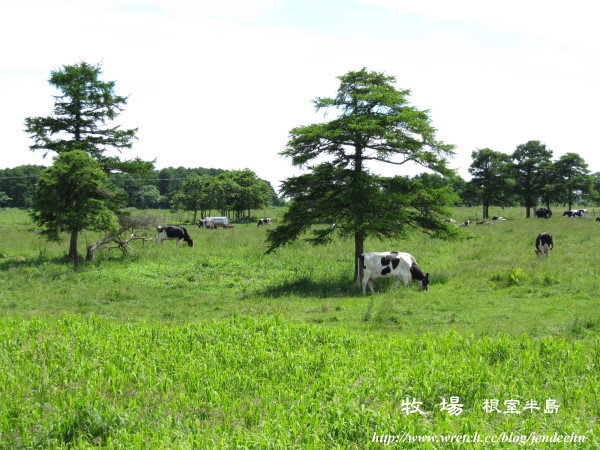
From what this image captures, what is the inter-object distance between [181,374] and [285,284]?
11.0 meters

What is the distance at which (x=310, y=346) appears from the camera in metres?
9.56

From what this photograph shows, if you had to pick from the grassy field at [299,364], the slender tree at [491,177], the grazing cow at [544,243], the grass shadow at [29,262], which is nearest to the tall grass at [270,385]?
the grassy field at [299,364]

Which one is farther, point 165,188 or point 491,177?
point 165,188

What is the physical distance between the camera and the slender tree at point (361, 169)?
18328mm

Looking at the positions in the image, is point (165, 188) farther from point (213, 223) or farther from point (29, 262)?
point (29, 262)

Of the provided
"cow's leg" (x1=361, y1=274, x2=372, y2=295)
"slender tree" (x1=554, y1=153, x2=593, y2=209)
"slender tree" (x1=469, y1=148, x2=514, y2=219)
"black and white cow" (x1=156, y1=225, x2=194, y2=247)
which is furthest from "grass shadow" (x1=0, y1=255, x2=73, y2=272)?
"slender tree" (x1=554, y1=153, x2=593, y2=209)

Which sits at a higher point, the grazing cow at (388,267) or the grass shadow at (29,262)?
the grazing cow at (388,267)

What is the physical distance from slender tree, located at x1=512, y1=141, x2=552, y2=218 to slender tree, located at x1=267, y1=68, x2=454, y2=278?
49050 mm

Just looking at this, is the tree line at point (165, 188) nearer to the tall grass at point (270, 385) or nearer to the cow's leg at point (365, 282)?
the cow's leg at point (365, 282)

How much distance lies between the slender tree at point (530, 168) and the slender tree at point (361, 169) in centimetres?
4905

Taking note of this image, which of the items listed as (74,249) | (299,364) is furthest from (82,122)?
(299,364)

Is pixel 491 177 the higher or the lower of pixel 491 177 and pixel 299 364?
the higher

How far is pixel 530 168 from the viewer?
61.5 meters

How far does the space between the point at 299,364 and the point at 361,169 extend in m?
12.6
